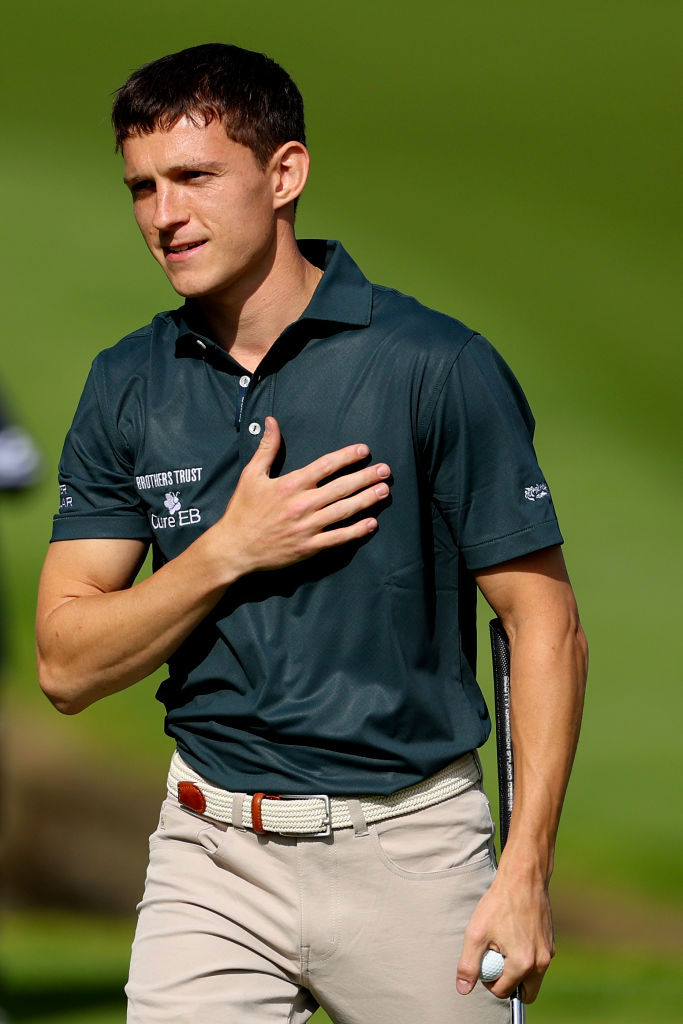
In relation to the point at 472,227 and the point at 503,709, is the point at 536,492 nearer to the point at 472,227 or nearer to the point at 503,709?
the point at 503,709

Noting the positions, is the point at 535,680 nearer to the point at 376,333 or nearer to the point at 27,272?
the point at 376,333

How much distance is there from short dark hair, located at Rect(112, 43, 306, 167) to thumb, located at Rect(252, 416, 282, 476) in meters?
0.42

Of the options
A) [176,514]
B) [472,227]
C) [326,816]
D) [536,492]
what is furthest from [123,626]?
[472,227]

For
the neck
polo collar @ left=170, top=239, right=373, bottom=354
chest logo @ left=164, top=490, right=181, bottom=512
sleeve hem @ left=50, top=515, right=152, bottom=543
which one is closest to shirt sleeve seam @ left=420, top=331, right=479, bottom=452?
polo collar @ left=170, top=239, right=373, bottom=354

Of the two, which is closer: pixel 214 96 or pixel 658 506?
pixel 214 96

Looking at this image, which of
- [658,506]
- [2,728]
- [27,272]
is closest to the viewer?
[2,728]

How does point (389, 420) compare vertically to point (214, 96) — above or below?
below

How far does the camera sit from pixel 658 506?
6.59m

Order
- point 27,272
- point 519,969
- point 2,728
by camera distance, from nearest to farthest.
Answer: point 519,969 → point 2,728 → point 27,272

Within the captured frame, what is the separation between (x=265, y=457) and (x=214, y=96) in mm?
541

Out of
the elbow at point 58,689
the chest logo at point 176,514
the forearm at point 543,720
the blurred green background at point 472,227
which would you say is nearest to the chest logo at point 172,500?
the chest logo at point 176,514

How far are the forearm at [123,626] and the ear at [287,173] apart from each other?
0.54 metres

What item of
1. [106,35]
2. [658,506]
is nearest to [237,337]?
[658,506]

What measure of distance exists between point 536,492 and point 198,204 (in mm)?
631
